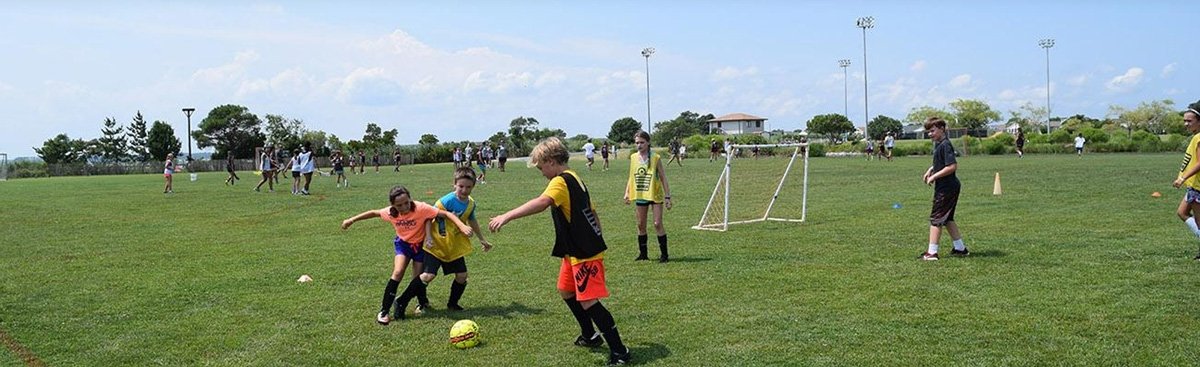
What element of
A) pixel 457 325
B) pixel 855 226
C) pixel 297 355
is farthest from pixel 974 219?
pixel 297 355

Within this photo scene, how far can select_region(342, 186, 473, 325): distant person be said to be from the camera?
25.8 ft

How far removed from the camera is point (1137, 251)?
1077 centimetres

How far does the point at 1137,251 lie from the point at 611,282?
6396 millimetres

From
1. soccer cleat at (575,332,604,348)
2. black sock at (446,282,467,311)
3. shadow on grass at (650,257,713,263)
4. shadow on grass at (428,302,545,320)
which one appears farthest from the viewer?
shadow on grass at (650,257,713,263)

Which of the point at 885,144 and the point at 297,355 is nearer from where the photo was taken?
the point at 297,355

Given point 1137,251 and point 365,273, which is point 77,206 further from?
point 1137,251

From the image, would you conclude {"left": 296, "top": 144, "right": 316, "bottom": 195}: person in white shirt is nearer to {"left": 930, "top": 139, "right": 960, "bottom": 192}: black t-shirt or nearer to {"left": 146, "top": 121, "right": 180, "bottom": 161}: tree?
{"left": 930, "top": 139, "right": 960, "bottom": 192}: black t-shirt

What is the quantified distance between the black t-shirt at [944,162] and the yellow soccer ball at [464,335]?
616 centimetres

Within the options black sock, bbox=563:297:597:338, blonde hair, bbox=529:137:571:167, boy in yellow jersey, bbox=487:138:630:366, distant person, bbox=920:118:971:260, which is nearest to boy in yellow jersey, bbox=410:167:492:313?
black sock, bbox=563:297:597:338

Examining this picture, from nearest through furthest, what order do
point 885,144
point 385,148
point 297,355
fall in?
1. point 297,355
2. point 885,144
3. point 385,148

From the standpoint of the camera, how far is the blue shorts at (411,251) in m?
8.12

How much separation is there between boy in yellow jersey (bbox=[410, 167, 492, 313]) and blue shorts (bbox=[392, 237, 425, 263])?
0.09 metres

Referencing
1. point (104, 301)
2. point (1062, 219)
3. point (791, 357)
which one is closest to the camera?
point (791, 357)

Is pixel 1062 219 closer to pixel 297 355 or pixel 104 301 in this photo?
pixel 297 355
